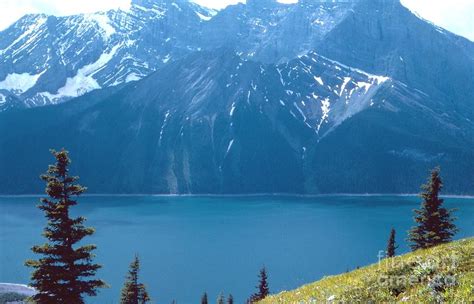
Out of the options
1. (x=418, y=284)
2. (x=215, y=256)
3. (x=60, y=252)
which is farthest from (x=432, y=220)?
(x=215, y=256)

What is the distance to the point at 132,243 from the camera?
173875mm

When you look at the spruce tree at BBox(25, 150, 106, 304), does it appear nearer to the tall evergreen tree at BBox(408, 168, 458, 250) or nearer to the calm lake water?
the tall evergreen tree at BBox(408, 168, 458, 250)

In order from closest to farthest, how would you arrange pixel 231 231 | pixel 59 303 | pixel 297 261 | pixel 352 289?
pixel 352 289 → pixel 59 303 → pixel 297 261 → pixel 231 231

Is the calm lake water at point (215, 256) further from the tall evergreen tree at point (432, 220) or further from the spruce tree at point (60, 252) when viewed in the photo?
the spruce tree at point (60, 252)

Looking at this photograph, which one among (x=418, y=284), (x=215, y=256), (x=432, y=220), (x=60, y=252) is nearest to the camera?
(x=418, y=284)

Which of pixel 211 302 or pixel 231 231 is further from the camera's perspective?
pixel 231 231

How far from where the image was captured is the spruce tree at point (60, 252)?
22031 millimetres

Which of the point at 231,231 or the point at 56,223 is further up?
the point at 231,231

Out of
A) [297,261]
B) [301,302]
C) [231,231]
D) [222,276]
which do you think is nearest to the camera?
[301,302]

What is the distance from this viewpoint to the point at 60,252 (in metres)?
22.3

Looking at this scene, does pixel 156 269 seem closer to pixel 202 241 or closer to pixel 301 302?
pixel 202 241

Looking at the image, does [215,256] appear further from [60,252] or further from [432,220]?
[60,252]

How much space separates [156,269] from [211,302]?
31.6 metres

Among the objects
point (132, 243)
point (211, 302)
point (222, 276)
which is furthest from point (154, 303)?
point (132, 243)
